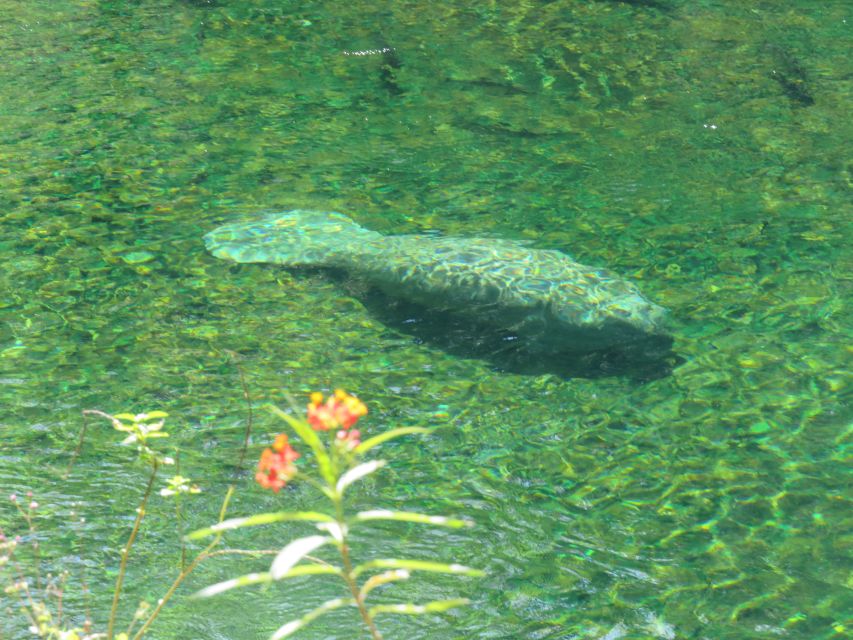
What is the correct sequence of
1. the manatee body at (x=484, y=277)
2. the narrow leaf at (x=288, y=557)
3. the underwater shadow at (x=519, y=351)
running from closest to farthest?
the narrow leaf at (x=288, y=557), the underwater shadow at (x=519, y=351), the manatee body at (x=484, y=277)

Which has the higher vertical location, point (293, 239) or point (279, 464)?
point (279, 464)

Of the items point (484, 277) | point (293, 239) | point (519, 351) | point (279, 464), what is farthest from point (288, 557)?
point (293, 239)

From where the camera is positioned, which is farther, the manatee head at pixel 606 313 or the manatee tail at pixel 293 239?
the manatee tail at pixel 293 239

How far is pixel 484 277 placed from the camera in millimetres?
5875

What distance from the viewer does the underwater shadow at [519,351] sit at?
5.41 meters

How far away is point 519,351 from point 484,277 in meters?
0.56

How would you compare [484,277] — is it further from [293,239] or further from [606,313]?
[293,239]

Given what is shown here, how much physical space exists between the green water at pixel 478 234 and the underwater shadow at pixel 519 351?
84 millimetres

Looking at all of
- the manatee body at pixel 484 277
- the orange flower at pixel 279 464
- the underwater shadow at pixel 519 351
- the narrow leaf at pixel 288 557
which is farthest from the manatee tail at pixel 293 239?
the narrow leaf at pixel 288 557

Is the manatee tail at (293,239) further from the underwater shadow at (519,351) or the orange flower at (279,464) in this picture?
the orange flower at (279,464)

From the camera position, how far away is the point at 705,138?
321 inches

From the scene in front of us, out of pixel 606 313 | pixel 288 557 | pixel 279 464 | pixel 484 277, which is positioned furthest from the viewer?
pixel 484 277

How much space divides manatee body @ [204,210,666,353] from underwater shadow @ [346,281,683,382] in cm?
5

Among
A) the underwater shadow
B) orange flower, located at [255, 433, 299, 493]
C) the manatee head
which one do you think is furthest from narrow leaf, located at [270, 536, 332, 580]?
the manatee head
